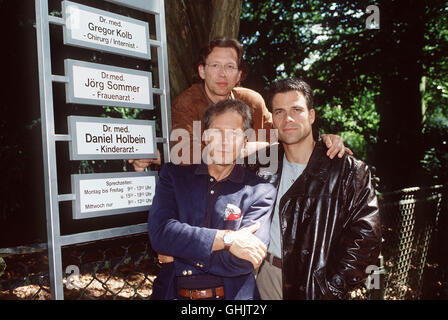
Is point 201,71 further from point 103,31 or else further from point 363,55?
point 363,55

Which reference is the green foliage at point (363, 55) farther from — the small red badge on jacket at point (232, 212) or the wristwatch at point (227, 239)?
the wristwatch at point (227, 239)

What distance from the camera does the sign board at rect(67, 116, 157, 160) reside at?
2572 mm

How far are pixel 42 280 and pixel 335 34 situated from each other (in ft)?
34.7

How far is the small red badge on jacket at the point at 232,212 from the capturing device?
7.36ft

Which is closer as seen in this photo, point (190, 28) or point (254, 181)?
point (254, 181)

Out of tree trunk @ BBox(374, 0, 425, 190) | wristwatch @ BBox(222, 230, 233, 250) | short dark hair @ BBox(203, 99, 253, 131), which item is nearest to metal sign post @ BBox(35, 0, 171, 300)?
short dark hair @ BBox(203, 99, 253, 131)

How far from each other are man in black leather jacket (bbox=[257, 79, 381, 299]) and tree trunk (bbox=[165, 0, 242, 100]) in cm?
167

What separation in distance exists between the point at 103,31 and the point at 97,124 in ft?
2.45

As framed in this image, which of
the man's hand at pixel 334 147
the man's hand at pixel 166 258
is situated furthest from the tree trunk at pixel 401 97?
the man's hand at pixel 166 258

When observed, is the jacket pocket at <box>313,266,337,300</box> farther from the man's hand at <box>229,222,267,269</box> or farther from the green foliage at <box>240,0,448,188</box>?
the green foliage at <box>240,0,448,188</box>

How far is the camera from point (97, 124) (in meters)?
2.68

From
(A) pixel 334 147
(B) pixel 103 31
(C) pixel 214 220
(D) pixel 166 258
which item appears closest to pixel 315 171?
(A) pixel 334 147

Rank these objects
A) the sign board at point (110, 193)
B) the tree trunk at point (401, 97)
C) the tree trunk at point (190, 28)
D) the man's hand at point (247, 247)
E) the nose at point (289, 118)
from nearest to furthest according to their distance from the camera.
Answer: the man's hand at point (247, 247) < the sign board at point (110, 193) < the nose at point (289, 118) < the tree trunk at point (190, 28) < the tree trunk at point (401, 97)

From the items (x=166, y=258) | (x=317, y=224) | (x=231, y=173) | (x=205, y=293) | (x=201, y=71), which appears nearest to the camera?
(x=205, y=293)
